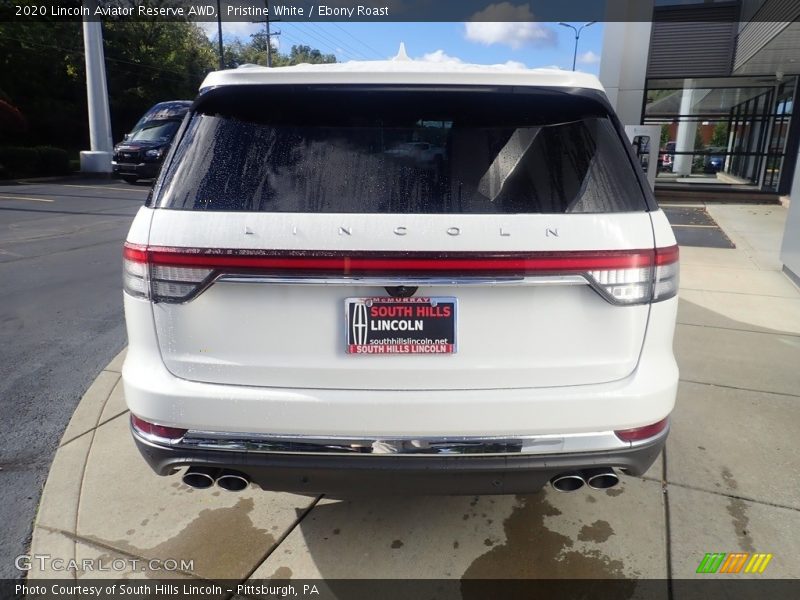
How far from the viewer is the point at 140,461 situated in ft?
10.4

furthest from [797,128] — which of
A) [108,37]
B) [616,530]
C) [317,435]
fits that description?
[108,37]

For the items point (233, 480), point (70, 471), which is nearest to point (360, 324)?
point (233, 480)

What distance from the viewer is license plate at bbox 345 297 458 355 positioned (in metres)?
1.87

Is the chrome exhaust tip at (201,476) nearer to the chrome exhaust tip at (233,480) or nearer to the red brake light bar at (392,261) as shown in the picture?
the chrome exhaust tip at (233,480)

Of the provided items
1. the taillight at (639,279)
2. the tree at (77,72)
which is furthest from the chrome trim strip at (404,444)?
the tree at (77,72)

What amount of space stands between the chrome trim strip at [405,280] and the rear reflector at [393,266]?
0.05 feet

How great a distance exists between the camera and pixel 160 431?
6.67ft

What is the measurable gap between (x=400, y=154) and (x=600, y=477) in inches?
53.0

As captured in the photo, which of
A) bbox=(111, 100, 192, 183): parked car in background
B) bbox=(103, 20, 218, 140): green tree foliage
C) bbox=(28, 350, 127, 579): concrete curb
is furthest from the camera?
bbox=(103, 20, 218, 140): green tree foliage

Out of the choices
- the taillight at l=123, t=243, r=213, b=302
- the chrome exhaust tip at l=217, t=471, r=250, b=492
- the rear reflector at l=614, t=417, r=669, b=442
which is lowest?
the chrome exhaust tip at l=217, t=471, r=250, b=492

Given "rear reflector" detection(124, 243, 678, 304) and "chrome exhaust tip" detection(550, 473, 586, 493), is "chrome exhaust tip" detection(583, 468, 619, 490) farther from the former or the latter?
"rear reflector" detection(124, 243, 678, 304)

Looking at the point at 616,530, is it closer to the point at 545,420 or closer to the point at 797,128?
the point at 545,420

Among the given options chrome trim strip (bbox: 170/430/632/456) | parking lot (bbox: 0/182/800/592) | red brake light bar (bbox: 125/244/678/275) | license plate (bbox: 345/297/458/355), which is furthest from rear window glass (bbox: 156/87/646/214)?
parking lot (bbox: 0/182/800/592)
